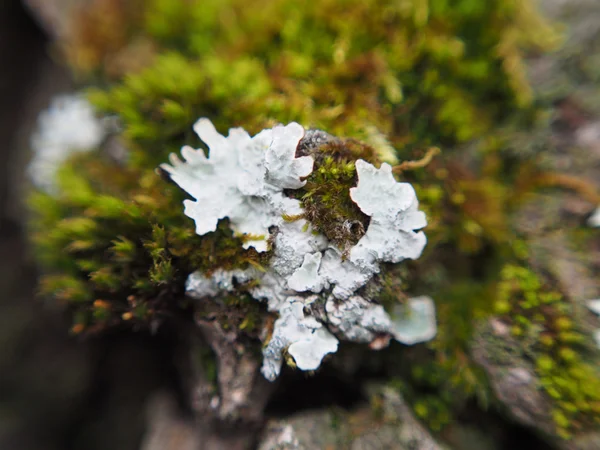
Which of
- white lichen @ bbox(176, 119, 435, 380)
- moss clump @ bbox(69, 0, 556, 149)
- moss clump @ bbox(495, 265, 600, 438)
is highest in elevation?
moss clump @ bbox(69, 0, 556, 149)

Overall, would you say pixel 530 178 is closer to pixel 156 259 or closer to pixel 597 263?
pixel 597 263

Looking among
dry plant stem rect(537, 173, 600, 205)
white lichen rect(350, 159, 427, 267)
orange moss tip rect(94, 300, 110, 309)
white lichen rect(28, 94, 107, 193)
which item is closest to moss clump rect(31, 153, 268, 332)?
orange moss tip rect(94, 300, 110, 309)

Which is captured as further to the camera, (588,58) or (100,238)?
(588,58)

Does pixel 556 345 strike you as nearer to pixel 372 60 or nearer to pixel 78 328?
pixel 372 60

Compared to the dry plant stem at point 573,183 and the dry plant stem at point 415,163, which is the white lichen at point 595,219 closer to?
the dry plant stem at point 573,183

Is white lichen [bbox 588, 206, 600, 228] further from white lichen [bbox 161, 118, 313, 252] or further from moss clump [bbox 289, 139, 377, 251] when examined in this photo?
white lichen [bbox 161, 118, 313, 252]

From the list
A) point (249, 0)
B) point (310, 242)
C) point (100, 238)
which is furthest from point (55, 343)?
point (249, 0)
